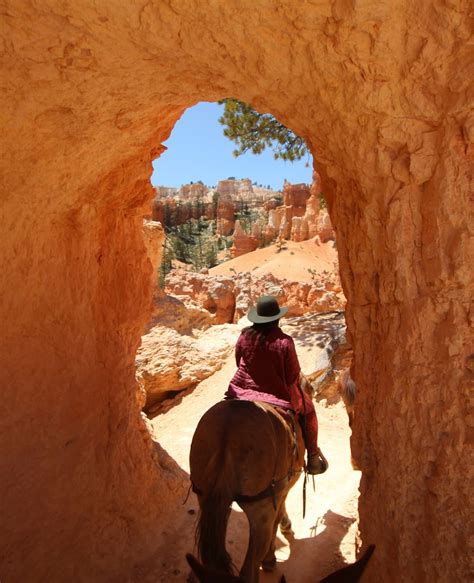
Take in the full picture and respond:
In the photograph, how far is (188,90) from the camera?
3316mm

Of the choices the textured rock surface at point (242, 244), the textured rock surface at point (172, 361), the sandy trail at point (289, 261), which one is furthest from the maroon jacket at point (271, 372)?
the textured rock surface at point (242, 244)

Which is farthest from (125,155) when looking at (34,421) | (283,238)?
(283,238)

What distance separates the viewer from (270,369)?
13.1 ft

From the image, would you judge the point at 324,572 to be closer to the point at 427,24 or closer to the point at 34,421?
the point at 34,421

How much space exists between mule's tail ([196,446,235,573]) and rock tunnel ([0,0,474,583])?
919 mm

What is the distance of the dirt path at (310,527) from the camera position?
420cm

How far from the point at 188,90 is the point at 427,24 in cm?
174

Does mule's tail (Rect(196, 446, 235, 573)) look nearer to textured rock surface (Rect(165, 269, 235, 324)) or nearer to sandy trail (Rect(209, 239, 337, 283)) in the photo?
textured rock surface (Rect(165, 269, 235, 324))

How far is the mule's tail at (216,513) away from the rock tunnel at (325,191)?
0.92 m

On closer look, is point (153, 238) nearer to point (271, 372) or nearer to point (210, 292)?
point (271, 372)

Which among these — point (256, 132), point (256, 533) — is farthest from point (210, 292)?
point (256, 533)

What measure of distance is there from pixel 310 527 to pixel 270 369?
2180 mm

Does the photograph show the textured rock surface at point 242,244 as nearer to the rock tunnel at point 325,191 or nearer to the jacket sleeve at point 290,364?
the rock tunnel at point 325,191

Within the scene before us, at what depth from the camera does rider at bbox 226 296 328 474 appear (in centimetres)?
397
